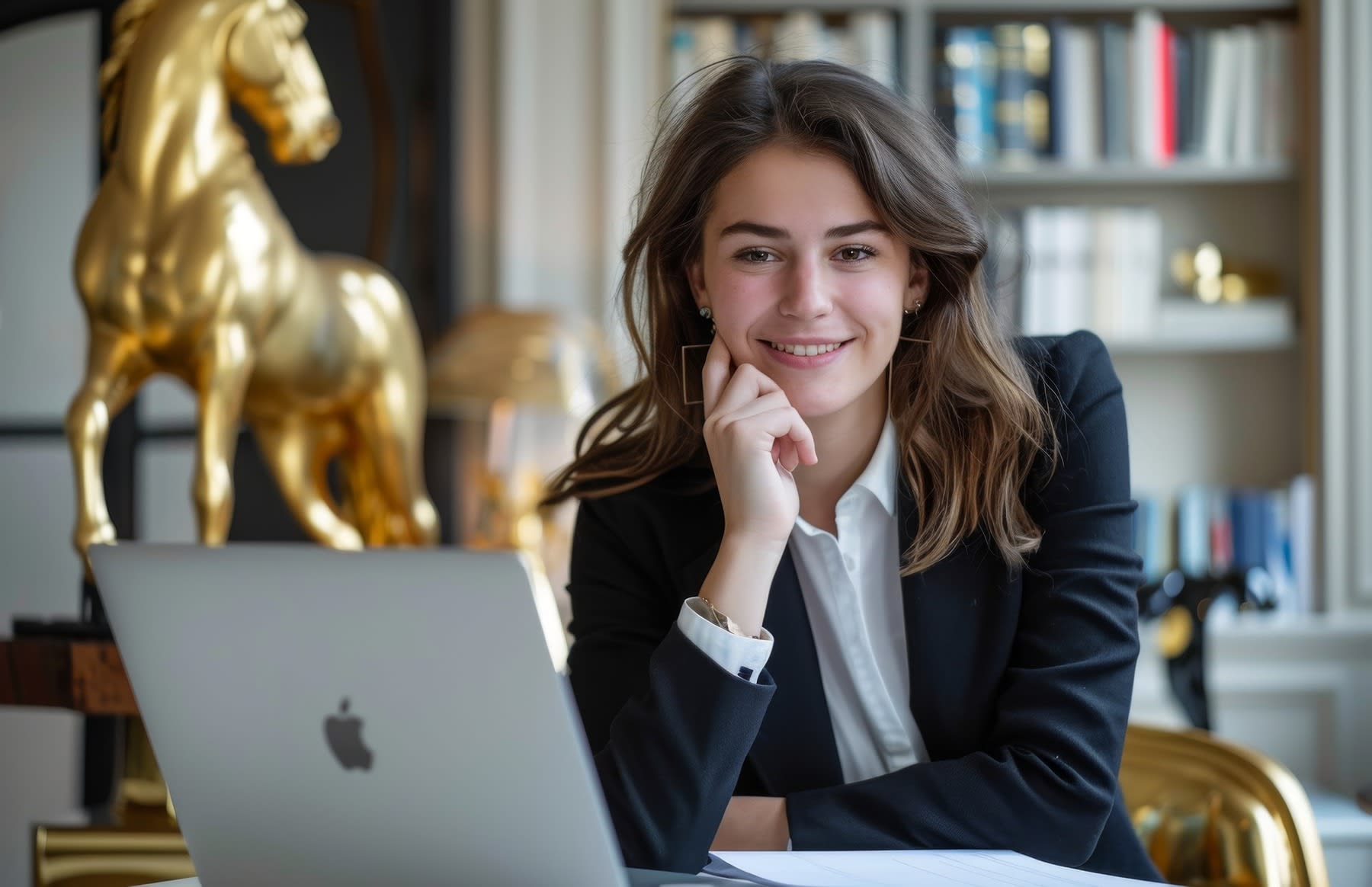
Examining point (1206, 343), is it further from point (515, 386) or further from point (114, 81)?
A: point (114, 81)

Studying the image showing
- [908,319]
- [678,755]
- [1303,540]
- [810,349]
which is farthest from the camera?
[1303,540]

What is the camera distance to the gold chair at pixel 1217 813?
46.6 inches

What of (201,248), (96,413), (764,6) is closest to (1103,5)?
(764,6)

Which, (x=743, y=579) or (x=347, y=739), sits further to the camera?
(x=743, y=579)

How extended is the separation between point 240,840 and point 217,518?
23.3 inches

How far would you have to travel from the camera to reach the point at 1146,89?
2.82 metres

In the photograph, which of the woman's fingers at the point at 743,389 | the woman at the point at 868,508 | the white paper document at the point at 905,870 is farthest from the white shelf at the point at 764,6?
the white paper document at the point at 905,870

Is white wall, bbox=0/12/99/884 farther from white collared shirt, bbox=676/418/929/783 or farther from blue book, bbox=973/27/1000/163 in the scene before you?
blue book, bbox=973/27/1000/163

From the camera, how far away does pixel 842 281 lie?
1.21 metres

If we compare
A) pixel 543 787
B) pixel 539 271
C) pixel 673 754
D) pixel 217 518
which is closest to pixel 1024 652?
pixel 673 754

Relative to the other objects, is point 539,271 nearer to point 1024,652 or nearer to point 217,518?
point 217,518

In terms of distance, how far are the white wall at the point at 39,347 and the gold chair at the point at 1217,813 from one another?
161 cm

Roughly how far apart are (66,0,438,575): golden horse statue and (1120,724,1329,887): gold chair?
3.17 feet

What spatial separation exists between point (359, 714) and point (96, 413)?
0.72 metres
